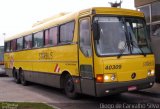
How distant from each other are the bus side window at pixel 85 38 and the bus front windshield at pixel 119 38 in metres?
0.43

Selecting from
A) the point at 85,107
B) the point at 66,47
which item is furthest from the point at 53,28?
the point at 85,107

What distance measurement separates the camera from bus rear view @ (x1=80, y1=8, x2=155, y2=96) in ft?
32.9

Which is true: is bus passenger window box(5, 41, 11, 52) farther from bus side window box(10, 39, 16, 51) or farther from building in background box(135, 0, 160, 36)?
building in background box(135, 0, 160, 36)

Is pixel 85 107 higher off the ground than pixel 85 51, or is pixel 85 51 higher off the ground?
pixel 85 51

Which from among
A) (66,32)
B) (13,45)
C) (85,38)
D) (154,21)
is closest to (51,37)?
(66,32)

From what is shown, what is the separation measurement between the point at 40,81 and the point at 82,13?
5.45 meters

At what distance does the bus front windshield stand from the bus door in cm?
44

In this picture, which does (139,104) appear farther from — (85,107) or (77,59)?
(77,59)

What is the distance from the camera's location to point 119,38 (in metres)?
10.5

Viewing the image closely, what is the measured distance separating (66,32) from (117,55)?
3055 millimetres

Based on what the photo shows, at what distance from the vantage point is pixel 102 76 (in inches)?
391

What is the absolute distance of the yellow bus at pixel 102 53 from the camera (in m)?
10.1

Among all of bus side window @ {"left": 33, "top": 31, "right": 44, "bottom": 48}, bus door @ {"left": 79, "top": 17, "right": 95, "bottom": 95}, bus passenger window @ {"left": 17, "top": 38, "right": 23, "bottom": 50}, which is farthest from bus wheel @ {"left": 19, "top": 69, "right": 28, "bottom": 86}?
bus door @ {"left": 79, "top": 17, "right": 95, "bottom": 95}

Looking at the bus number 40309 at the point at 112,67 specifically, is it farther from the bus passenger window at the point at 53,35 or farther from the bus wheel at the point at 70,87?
the bus passenger window at the point at 53,35
